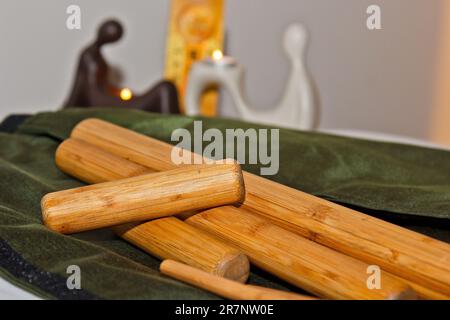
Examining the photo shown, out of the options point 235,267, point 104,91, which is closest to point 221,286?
point 235,267

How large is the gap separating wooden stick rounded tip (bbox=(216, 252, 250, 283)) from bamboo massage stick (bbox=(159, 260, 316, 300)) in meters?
0.04

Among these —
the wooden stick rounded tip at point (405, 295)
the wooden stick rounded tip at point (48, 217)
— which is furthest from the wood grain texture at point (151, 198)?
the wooden stick rounded tip at point (405, 295)

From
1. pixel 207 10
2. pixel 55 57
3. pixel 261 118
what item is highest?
pixel 207 10

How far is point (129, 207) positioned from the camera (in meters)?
0.79

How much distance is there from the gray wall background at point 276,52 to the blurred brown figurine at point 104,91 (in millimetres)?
294

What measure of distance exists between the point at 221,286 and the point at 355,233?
0.55 feet

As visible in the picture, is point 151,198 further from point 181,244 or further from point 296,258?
point 296,258

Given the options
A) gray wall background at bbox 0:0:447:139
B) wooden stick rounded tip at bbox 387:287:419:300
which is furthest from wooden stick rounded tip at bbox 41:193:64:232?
gray wall background at bbox 0:0:447:139

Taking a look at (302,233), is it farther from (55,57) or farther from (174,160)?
(55,57)

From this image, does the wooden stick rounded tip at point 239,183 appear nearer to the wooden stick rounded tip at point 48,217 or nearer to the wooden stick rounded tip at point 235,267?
the wooden stick rounded tip at point 235,267

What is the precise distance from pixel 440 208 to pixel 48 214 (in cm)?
48

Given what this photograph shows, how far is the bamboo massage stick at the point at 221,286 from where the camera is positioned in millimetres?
636

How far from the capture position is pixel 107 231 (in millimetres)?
884

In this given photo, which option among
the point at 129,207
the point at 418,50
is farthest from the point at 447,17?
the point at 129,207
